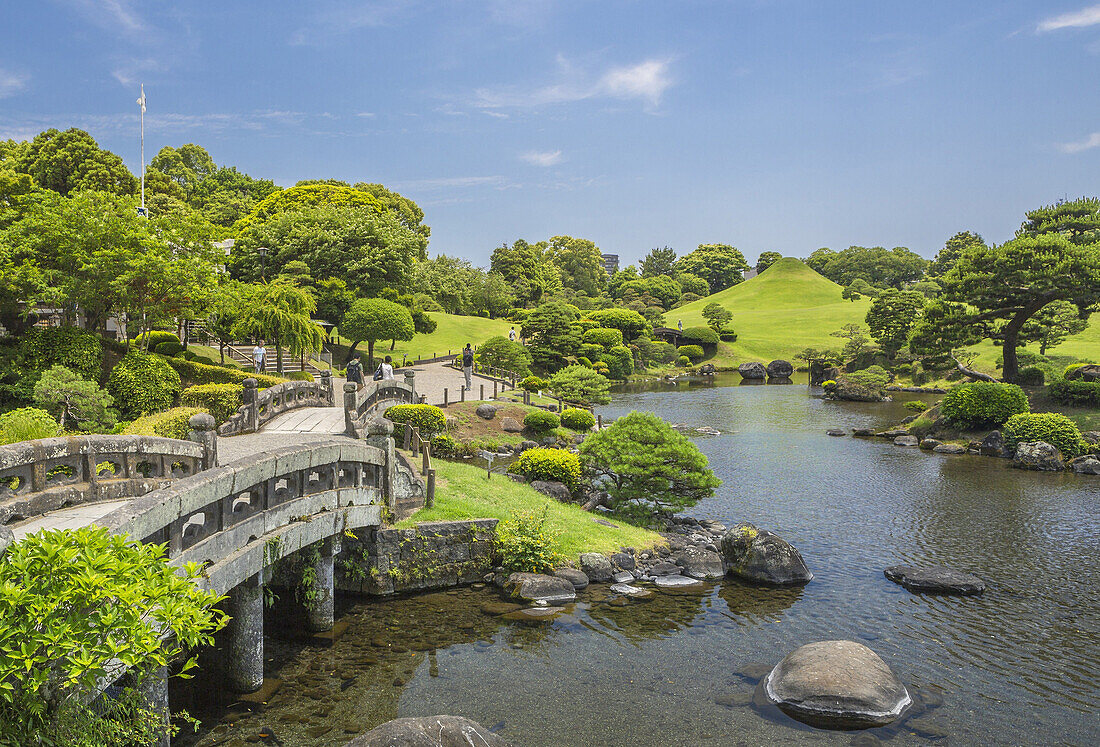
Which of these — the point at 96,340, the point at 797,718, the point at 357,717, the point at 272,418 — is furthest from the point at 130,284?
the point at 797,718

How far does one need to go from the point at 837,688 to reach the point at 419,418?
21.7m

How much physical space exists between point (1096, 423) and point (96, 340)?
49084mm

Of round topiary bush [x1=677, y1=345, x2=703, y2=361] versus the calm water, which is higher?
round topiary bush [x1=677, y1=345, x2=703, y2=361]

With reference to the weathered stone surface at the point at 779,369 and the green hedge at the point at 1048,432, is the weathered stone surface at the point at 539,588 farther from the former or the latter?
the weathered stone surface at the point at 779,369

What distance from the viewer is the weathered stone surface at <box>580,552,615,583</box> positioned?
17453 mm

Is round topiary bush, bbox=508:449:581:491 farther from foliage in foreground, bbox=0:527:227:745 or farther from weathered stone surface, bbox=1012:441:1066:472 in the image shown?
weathered stone surface, bbox=1012:441:1066:472

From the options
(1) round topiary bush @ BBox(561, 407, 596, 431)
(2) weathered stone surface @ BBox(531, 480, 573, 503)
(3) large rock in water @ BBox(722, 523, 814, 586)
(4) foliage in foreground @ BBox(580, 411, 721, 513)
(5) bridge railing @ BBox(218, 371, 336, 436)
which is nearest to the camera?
(3) large rock in water @ BBox(722, 523, 814, 586)

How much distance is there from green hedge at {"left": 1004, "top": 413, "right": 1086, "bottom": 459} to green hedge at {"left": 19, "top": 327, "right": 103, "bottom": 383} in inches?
1689

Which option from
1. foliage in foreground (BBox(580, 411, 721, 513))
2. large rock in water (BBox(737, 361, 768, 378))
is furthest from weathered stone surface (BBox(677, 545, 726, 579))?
large rock in water (BBox(737, 361, 768, 378))

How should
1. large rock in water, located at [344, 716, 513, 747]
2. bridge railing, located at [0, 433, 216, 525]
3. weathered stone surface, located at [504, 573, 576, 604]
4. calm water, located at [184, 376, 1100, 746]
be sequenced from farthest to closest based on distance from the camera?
1. weathered stone surface, located at [504, 573, 576, 604]
2. calm water, located at [184, 376, 1100, 746]
3. bridge railing, located at [0, 433, 216, 525]
4. large rock in water, located at [344, 716, 513, 747]

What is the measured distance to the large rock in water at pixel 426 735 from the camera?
8258 millimetres

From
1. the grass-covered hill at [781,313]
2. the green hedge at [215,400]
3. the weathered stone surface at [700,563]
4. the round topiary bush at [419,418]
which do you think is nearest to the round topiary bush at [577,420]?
the round topiary bush at [419,418]

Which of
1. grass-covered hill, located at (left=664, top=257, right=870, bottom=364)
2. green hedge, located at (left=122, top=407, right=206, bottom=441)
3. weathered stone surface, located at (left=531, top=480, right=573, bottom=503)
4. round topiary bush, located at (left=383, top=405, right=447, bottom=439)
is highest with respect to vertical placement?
grass-covered hill, located at (left=664, top=257, right=870, bottom=364)

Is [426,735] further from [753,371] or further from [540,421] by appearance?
[753,371]
